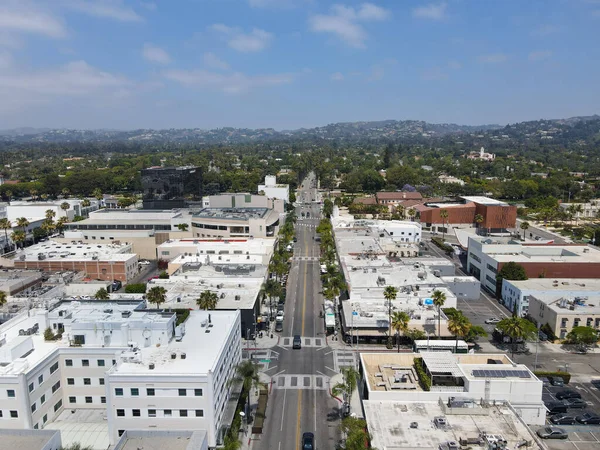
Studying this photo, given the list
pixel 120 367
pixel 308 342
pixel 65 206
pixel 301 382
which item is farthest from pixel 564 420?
pixel 65 206

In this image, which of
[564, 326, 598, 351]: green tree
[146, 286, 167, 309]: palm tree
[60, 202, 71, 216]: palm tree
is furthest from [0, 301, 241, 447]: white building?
[60, 202, 71, 216]: palm tree

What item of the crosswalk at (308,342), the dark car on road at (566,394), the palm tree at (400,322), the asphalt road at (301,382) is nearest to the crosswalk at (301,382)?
the asphalt road at (301,382)

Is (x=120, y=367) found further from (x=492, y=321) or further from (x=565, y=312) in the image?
(x=565, y=312)

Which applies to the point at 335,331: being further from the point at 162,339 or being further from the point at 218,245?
the point at 218,245

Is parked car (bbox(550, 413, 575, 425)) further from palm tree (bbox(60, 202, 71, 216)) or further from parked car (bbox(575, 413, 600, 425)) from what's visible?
palm tree (bbox(60, 202, 71, 216))

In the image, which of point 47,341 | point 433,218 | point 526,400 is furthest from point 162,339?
point 433,218

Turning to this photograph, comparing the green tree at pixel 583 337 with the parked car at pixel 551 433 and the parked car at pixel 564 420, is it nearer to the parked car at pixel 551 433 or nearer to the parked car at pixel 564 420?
the parked car at pixel 564 420

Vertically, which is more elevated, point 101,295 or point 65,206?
point 65,206

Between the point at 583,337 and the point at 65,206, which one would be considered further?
the point at 65,206
